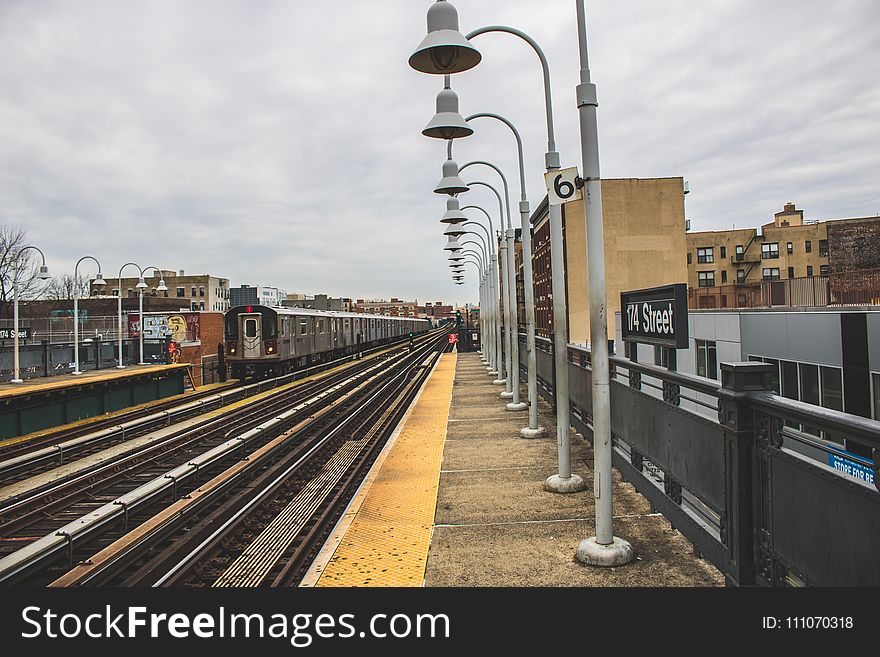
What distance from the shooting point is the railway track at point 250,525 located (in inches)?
267

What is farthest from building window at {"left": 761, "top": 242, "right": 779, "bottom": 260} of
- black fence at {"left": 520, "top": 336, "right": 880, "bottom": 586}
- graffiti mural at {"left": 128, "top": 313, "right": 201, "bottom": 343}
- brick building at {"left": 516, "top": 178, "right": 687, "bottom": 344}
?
black fence at {"left": 520, "top": 336, "right": 880, "bottom": 586}

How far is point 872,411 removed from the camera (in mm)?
18828

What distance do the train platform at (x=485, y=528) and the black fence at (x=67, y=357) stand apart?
21651 mm

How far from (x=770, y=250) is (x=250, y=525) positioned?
71096 millimetres

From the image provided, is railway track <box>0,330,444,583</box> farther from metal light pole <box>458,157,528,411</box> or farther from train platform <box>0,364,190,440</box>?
metal light pole <box>458,157,528,411</box>

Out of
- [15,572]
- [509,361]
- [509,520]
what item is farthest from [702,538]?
[509,361]

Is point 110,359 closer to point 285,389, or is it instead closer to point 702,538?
point 285,389

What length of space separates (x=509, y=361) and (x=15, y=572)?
13382mm

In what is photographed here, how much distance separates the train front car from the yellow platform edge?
17.5 m

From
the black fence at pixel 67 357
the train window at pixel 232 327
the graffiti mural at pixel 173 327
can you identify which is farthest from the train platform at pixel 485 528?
the graffiti mural at pixel 173 327

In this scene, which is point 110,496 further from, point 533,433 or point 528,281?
point 528,281

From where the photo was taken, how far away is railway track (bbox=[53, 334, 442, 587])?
6777 mm

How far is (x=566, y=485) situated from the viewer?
337 inches

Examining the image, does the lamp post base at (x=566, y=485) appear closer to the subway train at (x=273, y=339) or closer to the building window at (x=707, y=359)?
the building window at (x=707, y=359)
